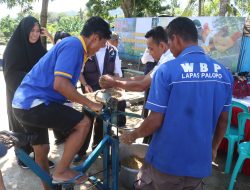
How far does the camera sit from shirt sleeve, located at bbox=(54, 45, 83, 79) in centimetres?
219

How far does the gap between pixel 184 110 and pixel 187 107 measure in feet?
0.09

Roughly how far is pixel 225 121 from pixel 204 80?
55cm

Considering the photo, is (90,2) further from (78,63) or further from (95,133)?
(78,63)

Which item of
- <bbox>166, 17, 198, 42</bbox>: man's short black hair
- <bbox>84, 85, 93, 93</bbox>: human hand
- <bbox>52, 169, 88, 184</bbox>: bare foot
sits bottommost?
<bbox>52, 169, 88, 184</bbox>: bare foot

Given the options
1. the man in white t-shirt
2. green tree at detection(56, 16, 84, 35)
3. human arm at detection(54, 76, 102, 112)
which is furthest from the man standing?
green tree at detection(56, 16, 84, 35)

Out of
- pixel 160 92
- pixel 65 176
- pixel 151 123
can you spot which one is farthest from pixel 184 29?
pixel 65 176

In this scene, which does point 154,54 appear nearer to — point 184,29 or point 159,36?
point 159,36

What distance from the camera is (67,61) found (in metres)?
2.19

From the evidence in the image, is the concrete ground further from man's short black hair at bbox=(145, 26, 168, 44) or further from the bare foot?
man's short black hair at bbox=(145, 26, 168, 44)

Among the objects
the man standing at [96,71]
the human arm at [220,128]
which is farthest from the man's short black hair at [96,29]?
the man standing at [96,71]

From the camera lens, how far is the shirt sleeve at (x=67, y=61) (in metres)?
2.19

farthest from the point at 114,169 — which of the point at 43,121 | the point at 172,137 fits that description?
the point at 172,137

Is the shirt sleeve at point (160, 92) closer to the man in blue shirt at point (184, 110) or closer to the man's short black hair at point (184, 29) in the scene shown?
the man in blue shirt at point (184, 110)

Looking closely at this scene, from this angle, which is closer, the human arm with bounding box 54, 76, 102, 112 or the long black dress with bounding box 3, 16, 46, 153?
the human arm with bounding box 54, 76, 102, 112
